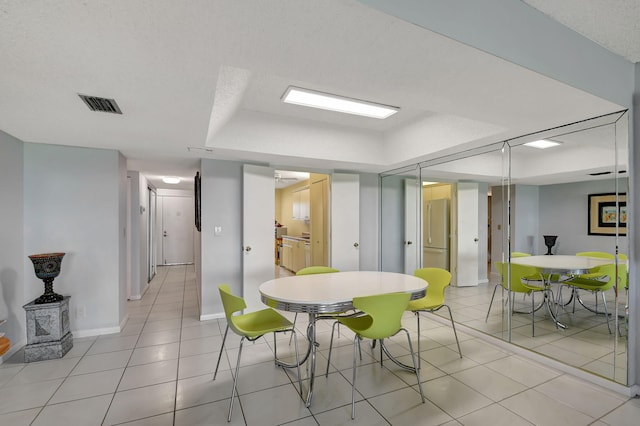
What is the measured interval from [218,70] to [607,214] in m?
3.41

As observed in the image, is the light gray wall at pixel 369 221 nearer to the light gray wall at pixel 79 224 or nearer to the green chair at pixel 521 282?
the green chair at pixel 521 282

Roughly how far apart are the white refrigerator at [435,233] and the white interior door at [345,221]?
1133mm

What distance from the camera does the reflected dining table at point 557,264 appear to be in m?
2.82

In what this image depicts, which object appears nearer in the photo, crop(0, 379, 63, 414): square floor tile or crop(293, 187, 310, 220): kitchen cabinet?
crop(0, 379, 63, 414): square floor tile

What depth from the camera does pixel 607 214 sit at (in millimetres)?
2611

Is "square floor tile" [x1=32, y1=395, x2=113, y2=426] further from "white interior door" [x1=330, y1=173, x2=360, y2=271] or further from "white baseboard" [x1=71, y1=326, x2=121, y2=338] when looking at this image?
"white interior door" [x1=330, y1=173, x2=360, y2=271]

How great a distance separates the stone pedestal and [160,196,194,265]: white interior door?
6.14 m

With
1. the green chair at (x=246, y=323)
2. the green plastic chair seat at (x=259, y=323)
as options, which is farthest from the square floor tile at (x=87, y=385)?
the green plastic chair seat at (x=259, y=323)

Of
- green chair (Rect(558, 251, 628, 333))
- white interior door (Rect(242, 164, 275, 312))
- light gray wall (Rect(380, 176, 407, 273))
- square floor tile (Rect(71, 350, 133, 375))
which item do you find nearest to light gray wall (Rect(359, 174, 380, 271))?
light gray wall (Rect(380, 176, 407, 273))

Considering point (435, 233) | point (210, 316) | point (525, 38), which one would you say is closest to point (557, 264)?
point (435, 233)

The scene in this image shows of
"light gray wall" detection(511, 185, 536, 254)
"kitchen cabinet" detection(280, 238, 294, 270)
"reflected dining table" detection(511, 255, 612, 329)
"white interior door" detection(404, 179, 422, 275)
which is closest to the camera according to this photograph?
"reflected dining table" detection(511, 255, 612, 329)

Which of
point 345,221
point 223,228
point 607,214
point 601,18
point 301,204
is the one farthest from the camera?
point 301,204

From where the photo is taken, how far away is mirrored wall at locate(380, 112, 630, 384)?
2535 millimetres

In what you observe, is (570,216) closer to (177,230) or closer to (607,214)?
(607,214)
